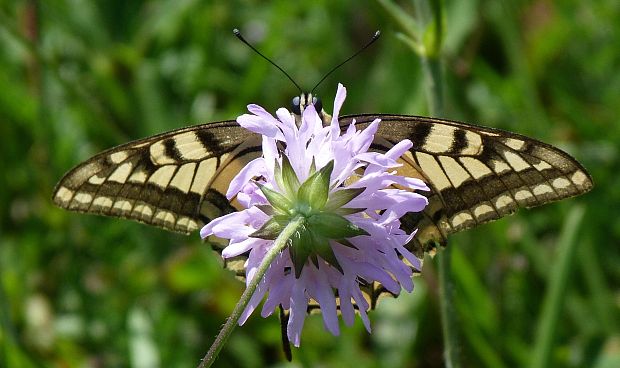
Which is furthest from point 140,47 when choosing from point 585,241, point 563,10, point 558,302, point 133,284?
point 558,302

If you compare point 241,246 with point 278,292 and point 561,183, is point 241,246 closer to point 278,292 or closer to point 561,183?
point 278,292

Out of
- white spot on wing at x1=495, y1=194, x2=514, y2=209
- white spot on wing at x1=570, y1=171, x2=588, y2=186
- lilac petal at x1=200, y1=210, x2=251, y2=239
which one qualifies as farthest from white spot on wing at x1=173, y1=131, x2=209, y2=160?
white spot on wing at x1=570, y1=171, x2=588, y2=186

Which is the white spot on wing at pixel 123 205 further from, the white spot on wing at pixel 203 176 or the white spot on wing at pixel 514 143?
the white spot on wing at pixel 514 143

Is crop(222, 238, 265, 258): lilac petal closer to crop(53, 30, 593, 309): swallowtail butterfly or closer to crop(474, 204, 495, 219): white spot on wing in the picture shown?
crop(53, 30, 593, 309): swallowtail butterfly

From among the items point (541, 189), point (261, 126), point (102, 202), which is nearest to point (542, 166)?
point (541, 189)

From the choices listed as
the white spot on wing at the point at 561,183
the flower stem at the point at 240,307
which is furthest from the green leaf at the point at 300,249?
the white spot on wing at the point at 561,183

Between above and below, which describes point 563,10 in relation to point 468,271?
above

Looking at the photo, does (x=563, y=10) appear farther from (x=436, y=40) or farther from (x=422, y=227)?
(x=422, y=227)
